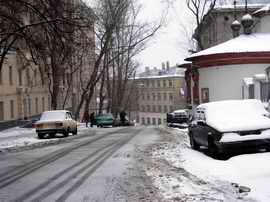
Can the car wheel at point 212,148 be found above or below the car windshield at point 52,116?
below

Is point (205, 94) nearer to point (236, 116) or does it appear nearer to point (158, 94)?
point (236, 116)

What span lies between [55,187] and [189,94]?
30788mm

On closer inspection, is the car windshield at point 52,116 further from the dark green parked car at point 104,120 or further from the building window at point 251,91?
the dark green parked car at point 104,120

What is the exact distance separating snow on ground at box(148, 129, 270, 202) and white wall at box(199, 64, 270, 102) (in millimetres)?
15407

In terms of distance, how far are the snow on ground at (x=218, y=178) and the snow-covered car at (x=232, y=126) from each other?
24.8 inches

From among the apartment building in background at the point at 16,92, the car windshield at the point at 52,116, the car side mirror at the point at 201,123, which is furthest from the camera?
the apartment building in background at the point at 16,92

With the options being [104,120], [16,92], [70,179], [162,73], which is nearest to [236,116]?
[70,179]

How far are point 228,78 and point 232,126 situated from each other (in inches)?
630

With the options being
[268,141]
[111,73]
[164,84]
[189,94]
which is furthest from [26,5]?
[164,84]

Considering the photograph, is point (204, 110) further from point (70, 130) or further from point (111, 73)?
point (111, 73)

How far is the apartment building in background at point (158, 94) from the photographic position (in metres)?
132

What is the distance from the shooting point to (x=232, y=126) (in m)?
15.2

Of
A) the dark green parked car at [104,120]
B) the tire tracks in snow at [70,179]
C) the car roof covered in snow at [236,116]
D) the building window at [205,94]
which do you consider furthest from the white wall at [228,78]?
the dark green parked car at [104,120]

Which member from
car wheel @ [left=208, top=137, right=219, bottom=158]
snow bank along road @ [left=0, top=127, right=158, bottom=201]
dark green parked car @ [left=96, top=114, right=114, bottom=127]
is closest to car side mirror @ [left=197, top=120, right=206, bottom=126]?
car wheel @ [left=208, top=137, right=219, bottom=158]
